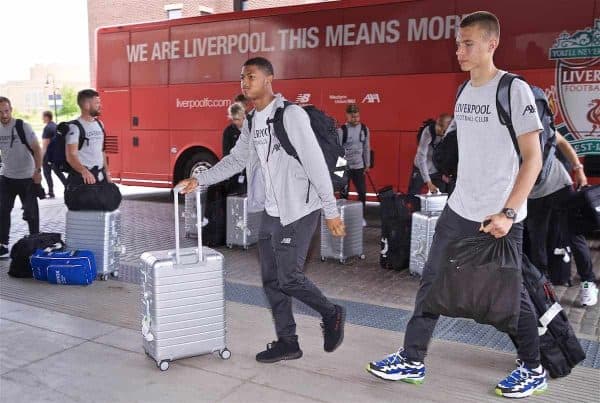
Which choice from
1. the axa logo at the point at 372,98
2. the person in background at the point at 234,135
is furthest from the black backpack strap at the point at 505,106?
the axa logo at the point at 372,98

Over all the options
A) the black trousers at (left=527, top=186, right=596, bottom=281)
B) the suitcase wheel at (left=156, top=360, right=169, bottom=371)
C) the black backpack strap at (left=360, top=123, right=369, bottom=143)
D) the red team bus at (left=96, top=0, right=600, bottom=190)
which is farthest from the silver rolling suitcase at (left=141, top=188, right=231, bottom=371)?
the red team bus at (left=96, top=0, right=600, bottom=190)

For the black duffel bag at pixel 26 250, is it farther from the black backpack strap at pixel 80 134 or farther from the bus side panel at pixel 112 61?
the bus side panel at pixel 112 61

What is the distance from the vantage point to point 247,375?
3.79 meters

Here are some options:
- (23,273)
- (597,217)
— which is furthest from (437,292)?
(23,273)

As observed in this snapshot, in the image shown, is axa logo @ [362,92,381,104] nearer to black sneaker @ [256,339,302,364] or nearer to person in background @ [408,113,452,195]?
person in background @ [408,113,452,195]

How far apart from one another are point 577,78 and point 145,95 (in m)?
8.12

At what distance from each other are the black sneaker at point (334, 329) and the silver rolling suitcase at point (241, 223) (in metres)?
3.94

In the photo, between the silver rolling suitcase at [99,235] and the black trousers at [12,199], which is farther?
the black trousers at [12,199]

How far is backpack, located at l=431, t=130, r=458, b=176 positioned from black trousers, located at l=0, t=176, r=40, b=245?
5.47 metres

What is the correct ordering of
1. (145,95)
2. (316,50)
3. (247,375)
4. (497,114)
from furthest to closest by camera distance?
(145,95)
(316,50)
(247,375)
(497,114)

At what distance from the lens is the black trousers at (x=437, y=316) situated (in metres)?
3.34

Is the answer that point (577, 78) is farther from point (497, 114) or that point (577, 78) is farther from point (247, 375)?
point (247, 375)

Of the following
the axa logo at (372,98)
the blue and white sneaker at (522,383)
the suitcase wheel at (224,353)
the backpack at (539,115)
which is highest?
the axa logo at (372,98)

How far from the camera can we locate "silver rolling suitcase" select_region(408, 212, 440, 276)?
6332mm
